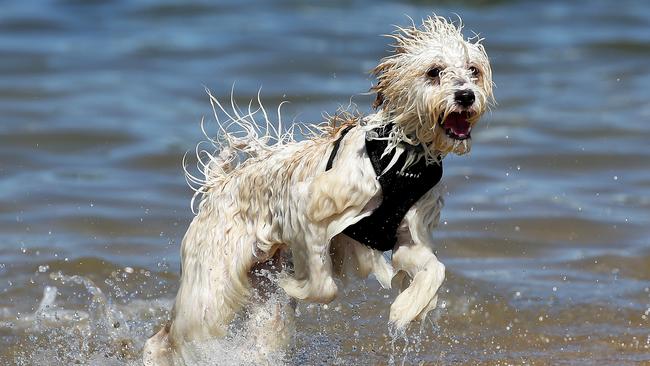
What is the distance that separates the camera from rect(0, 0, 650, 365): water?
736cm

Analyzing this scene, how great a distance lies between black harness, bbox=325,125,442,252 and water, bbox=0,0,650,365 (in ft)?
2.22

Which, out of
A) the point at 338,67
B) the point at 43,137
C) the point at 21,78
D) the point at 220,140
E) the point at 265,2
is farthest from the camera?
the point at 265,2

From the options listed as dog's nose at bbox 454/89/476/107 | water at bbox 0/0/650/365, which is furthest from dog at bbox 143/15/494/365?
water at bbox 0/0/650/365

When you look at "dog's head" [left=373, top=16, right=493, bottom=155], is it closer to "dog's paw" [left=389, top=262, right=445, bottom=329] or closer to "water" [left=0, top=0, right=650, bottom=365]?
"dog's paw" [left=389, top=262, right=445, bottom=329]

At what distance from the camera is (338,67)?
619 inches

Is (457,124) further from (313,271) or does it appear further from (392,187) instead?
(313,271)

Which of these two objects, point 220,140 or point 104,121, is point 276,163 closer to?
point 220,140

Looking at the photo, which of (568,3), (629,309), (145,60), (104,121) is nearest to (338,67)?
(145,60)

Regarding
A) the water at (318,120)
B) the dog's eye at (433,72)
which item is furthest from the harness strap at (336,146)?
the water at (318,120)

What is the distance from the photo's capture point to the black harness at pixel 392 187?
5.39 meters

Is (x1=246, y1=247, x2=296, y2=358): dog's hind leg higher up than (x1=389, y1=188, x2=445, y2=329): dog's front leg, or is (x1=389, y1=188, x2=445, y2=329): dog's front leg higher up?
(x1=389, y1=188, x2=445, y2=329): dog's front leg

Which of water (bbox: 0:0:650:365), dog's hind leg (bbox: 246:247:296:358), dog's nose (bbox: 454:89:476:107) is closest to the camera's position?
dog's nose (bbox: 454:89:476:107)

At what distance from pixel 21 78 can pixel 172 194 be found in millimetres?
5232

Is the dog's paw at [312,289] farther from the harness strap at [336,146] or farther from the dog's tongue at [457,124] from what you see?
the dog's tongue at [457,124]
